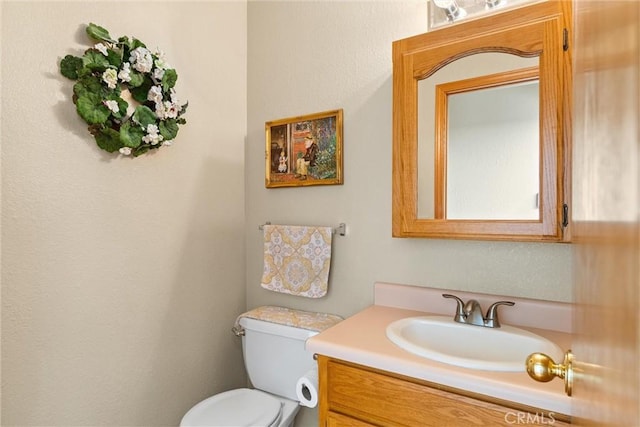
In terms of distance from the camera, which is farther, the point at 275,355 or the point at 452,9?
the point at 275,355

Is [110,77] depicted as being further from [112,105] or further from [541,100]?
[541,100]

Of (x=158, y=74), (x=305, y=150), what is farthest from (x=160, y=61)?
(x=305, y=150)

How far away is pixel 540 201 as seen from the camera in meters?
0.99

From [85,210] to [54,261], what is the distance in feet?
0.63

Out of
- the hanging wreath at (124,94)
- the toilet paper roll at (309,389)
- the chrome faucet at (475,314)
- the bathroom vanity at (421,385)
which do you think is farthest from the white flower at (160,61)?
the chrome faucet at (475,314)

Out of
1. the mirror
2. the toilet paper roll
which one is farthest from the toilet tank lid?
the mirror

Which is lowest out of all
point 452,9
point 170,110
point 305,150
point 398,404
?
point 398,404

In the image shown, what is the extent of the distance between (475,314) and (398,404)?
0.42m

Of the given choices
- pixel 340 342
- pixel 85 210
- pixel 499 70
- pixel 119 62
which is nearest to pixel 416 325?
pixel 340 342

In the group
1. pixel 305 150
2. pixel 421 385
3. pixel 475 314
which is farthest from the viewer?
pixel 305 150

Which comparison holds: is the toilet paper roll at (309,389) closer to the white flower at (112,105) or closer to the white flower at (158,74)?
the white flower at (112,105)

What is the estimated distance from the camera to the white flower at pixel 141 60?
124 cm

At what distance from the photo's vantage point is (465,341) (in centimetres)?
112

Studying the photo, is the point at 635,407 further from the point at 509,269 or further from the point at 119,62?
the point at 119,62
